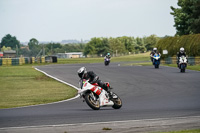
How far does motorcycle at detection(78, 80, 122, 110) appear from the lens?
43.7 feet

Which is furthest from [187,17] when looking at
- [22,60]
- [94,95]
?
[94,95]

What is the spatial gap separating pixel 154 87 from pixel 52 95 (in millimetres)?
5362

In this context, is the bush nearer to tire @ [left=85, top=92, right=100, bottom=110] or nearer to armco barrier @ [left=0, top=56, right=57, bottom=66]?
armco barrier @ [left=0, top=56, right=57, bottom=66]

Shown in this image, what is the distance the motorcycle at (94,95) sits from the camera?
43.7ft

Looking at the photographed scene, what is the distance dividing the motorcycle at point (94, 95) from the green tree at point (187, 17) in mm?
57759

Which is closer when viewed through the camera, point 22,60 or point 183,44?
point 183,44

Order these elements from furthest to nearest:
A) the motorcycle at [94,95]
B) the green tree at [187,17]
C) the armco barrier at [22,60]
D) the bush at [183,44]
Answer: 1. the armco barrier at [22,60]
2. the green tree at [187,17]
3. the bush at [183,44]
4. the motorcycle at [94,95]

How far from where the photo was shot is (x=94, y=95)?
13.7 m

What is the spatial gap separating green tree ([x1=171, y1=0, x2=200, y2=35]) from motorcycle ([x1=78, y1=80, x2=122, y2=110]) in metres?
57.8

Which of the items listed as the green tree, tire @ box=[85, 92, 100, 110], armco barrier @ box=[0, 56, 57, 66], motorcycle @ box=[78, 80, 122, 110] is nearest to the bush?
the green tree

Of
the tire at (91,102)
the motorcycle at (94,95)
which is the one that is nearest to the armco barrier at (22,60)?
the motorcycle at (94,95)

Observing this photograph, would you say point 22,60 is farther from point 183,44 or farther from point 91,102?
point 91,102

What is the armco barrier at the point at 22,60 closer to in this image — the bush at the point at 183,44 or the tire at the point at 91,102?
the bush at the point at 183,44

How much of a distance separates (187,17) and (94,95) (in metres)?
64.5
